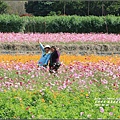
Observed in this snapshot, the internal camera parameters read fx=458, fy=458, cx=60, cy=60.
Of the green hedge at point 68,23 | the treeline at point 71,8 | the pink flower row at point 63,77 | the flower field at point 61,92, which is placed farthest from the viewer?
the treeline at point 71,8

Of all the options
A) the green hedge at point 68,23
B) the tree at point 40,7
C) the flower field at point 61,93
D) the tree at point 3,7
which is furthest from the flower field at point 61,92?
the tree at point 3,7

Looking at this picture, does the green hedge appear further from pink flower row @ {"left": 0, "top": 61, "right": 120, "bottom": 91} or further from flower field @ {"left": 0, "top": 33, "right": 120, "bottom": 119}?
pink flower row @ {"left": 0, "top": 61, "right": 120, "bottom": 91}

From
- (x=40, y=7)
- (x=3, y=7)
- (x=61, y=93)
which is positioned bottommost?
(x=3, y=7)

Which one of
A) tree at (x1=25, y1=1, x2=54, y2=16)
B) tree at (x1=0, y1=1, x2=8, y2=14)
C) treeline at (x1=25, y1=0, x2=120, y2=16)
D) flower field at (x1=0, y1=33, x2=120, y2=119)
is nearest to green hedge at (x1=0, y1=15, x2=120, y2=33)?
treeline at (x1=25, y1=0, x2=120, y2=16)

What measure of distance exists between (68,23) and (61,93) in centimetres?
2172

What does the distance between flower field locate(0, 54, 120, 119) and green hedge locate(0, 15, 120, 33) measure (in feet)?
60.4

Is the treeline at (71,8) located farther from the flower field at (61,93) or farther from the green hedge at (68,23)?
the flower field at (61,93)

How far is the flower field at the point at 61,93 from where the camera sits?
6.31m

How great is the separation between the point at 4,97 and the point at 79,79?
88.6 inches

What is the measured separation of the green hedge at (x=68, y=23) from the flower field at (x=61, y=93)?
18.4 meters

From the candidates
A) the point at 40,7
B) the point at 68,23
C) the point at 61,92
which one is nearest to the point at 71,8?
the point at 40,7

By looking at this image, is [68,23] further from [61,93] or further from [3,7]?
[61,93]

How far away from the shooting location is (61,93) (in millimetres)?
7348

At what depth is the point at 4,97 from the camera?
700 centimetres
